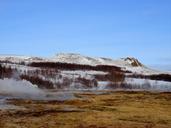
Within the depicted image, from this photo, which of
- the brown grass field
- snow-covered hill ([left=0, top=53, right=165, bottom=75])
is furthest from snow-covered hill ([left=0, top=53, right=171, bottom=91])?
the brown grass field

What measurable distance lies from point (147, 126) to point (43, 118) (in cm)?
515

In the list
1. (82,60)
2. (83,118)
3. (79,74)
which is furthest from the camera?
(82,60)

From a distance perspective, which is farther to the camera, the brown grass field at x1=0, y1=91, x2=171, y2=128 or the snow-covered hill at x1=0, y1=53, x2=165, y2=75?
the snow-covered hill at x1=0, y1=53, x2=165, y2=75

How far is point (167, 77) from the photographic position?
10425cm

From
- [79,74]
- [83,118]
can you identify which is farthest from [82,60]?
[83,118]

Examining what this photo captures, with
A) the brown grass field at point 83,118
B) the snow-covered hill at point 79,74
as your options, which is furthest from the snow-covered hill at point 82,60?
the brown grass field at point 83,118

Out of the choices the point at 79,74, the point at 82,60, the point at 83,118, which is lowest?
the point at 83,118

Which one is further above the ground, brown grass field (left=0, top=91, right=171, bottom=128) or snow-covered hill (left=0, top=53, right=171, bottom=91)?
snow-covered hill (left=0, top=53, right=171, bottom=91)

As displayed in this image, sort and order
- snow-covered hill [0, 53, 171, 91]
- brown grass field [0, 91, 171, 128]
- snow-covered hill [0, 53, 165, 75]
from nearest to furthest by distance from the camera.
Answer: brown grass field [0, 91, 171, 128]
snow-covered hill [0, 53, 171, 91]
snow-covered hill [0, 53, 165, 75]

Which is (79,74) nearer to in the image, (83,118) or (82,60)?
(82,60)

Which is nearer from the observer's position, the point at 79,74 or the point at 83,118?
the point at 83,118

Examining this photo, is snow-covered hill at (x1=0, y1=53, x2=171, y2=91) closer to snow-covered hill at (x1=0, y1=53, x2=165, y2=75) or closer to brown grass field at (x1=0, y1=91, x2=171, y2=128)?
snow-covered hill at (x1=0, y1=53, x2=165, y2=75)

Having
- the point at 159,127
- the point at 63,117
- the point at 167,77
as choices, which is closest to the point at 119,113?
the point at 63,117

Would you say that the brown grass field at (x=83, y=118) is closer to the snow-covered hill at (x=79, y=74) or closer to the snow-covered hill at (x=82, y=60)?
the snow-covered hill at (x=79, y=74)
